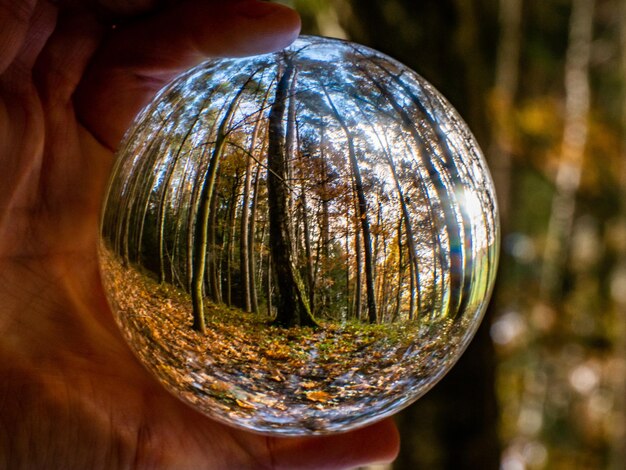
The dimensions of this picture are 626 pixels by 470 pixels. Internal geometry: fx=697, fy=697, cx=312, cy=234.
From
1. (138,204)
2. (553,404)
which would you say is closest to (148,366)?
(138,204)

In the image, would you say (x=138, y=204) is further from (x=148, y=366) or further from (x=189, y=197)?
(x=148, y=366)

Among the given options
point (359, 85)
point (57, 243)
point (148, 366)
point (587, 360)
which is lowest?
point (587, 360)

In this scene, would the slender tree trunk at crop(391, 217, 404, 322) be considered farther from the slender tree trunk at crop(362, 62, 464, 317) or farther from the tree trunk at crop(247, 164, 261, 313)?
the tree trunk at crop(247, 164, 261, 313)

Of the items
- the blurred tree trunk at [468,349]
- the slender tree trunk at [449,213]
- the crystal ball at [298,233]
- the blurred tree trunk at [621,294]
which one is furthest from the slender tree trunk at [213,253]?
the blurred tree trunk at [621,294]

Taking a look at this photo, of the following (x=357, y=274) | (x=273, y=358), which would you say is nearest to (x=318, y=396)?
(x=273, y=358)

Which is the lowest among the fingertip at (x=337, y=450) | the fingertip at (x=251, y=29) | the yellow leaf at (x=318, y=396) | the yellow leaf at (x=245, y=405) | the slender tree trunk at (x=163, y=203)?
the fingertip at (x=337, y=450)

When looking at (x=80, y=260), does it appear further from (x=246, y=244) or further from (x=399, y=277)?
(x=399, y=277)

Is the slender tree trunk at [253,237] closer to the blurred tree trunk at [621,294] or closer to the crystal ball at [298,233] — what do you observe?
the crystal ball at [298,233]
